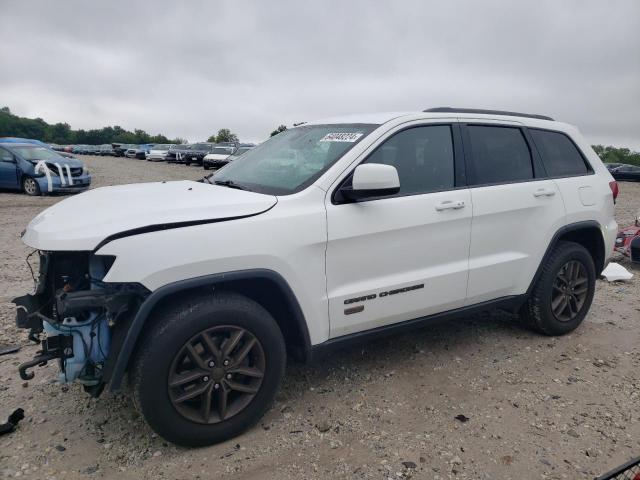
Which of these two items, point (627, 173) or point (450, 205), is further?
point (627, 173)

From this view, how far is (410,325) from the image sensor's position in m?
3.34

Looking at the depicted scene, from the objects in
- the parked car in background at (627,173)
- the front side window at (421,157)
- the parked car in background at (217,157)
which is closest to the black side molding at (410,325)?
the front side window at (421,157)

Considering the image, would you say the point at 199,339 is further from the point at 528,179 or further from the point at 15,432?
the point at 528,179

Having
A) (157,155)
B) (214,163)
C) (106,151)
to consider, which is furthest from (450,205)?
(106,151)

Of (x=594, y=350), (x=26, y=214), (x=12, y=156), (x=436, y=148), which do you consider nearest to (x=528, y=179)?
(x=436, y=148)

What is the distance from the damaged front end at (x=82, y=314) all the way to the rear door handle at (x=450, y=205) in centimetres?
191

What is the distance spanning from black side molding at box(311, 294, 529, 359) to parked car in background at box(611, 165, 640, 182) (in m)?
31.0

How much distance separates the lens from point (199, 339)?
2.58 meters

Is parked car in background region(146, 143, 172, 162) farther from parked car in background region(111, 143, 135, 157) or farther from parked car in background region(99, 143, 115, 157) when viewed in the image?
parked car in background region(99, 143, 115, 157)

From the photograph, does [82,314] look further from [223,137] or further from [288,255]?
[223,137]

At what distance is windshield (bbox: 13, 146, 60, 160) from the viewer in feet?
43.6

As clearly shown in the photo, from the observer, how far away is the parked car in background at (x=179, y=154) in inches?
1268

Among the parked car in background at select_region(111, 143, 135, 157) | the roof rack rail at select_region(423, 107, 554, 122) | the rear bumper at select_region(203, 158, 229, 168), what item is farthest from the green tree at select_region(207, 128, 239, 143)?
the roof rack rail at select_region(423, 107, 554, 122)

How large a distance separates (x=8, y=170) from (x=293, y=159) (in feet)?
41.2
